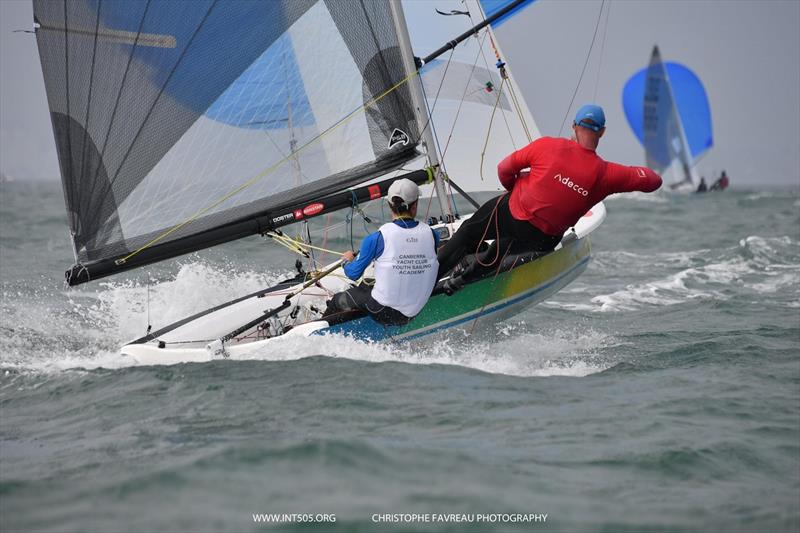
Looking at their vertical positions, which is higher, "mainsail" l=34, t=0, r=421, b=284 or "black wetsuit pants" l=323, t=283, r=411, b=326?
"mainsail" l=34, t=0, r=421, b=284

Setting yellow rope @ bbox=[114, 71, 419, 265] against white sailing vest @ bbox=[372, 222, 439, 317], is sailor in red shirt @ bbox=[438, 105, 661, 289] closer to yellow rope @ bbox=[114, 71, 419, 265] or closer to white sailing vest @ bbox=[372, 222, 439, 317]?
white sailing vest @ bbox=[372, 222, 439, 317]

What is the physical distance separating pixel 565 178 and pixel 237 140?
84.9 inches

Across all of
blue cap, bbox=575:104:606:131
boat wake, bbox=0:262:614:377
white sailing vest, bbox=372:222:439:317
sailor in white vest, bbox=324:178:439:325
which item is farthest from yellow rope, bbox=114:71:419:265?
blue cap, bbox=575:104:606:131

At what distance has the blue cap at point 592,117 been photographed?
17.1 feet

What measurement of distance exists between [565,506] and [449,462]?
20.0 inches

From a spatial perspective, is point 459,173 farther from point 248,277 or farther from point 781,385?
point 781,385

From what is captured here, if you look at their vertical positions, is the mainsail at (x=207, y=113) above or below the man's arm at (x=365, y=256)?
above

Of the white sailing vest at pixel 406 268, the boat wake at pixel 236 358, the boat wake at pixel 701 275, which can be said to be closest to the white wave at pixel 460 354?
the boat wake at pixel 236 358

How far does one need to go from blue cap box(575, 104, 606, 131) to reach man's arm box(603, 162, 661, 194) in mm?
229

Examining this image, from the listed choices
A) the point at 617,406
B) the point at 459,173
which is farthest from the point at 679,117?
the point at 617,406

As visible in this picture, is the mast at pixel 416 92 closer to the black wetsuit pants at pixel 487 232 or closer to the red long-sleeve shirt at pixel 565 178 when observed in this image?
the black wetsuit pants at pixel 487 232

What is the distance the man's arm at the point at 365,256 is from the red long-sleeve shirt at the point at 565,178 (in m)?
0.92

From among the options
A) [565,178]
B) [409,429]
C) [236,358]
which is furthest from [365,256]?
[409,429]

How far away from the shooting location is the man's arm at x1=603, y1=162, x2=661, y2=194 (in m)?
5.25
